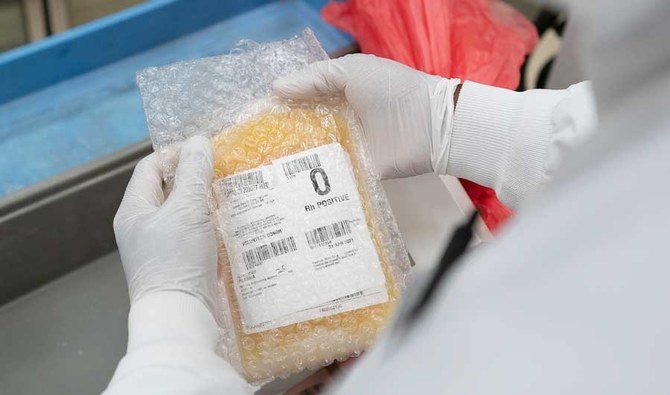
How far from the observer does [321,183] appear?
79 cm

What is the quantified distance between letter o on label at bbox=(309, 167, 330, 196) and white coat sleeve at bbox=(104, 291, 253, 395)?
7.9 inches

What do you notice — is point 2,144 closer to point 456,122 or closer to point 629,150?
point 456,122

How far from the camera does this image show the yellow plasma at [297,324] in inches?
30.7

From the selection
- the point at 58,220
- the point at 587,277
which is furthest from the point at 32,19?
the point at 587,277

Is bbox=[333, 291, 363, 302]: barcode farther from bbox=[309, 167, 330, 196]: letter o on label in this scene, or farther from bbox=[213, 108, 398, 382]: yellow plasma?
bbox=[309, 167, 330, 196]: letter o on label

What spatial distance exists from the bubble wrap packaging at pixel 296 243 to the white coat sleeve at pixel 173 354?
8 cm

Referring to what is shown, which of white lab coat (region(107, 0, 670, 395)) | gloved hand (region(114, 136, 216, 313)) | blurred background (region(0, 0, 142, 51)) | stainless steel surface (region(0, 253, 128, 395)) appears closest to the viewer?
white lab coat (region(107, 0, 670, 395))

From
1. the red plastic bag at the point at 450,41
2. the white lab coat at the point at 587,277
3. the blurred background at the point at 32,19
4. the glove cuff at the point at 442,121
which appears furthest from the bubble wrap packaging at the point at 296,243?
the blurred background at the point at 32,19

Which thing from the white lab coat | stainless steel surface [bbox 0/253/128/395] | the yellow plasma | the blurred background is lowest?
stainless steel surface [bbox 0/253/128/395]

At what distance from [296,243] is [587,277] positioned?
1.81ft

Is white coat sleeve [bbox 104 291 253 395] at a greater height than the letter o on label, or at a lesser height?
lesser

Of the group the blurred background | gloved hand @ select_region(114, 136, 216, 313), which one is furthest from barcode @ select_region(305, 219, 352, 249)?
the blurred background

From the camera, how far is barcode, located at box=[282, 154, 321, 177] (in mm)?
792

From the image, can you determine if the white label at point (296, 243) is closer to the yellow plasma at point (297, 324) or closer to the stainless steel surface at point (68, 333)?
the yellow plasma at point (297, 324)
